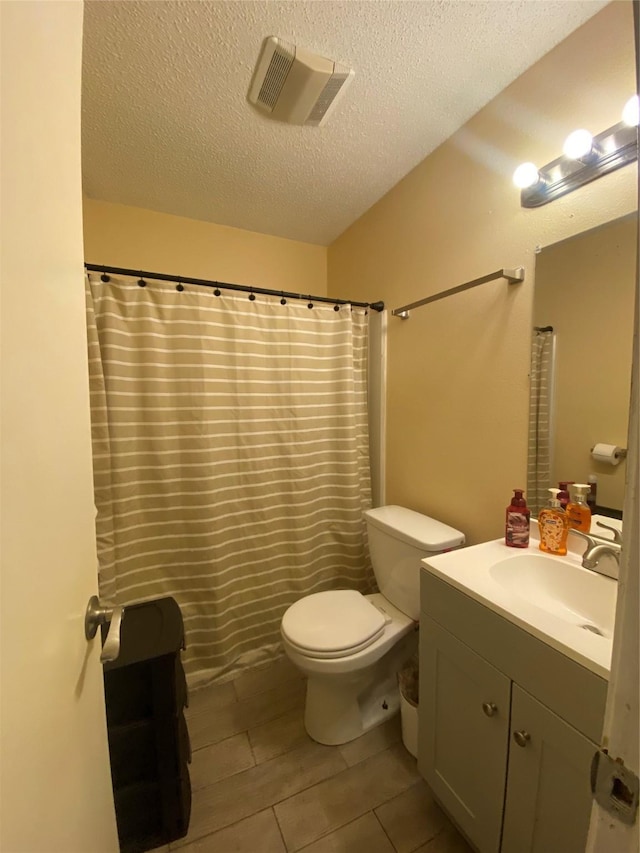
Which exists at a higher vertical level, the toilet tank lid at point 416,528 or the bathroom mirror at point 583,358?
the bathroom mirror at point 583,358

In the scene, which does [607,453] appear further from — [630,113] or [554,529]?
[630,113]

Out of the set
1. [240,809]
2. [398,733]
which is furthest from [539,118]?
[240,809]

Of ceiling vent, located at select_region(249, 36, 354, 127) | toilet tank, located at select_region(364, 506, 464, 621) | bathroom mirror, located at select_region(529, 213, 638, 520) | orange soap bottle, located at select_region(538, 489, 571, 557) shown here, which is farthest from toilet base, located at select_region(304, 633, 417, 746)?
ceiling vent, located at select_region(249, 36, 354, 127)

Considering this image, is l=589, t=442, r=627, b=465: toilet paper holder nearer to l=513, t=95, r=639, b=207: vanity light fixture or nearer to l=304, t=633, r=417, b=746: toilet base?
l=513, t=95, r=639, b=207: vanity light fixture

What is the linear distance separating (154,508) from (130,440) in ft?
1.06

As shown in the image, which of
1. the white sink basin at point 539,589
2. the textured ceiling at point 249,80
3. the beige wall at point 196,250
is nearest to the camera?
the white sink basin at point 539,589

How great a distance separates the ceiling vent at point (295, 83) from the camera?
42.8 inches

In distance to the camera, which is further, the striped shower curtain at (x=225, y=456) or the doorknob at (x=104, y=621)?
the striped shower curtain at (x=225, y=456)

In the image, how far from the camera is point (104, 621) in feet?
2.15

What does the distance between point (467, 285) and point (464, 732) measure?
147cm

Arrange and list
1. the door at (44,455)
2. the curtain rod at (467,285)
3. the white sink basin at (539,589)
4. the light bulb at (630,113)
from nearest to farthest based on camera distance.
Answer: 1. the door at (44,455)
2. the white sink basin at (539,589)
3. the light bulb at (630,113)
4. the curtain rod at (467,285)

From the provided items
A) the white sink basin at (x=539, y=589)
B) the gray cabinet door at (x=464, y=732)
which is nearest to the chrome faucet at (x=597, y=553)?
the white sink basin at (x=539, y=589)

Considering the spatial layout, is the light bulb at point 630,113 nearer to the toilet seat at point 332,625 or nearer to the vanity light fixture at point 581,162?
the vanity light fixture at point 581,162

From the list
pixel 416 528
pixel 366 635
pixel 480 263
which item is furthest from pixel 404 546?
pixel 480 263
